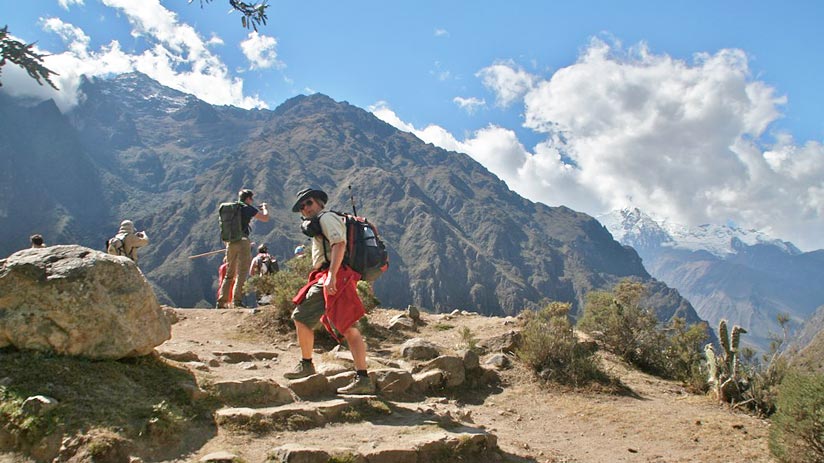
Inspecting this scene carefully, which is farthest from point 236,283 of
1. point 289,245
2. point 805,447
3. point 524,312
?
point 289,245

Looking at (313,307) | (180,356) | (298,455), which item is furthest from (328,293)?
(180,356)

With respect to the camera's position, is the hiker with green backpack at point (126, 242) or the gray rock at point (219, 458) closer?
the gray rock at point (219, 458)

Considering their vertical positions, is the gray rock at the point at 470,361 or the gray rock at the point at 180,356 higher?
the gray rock at the point at 470,361

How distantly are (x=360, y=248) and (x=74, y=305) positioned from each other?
293 cm

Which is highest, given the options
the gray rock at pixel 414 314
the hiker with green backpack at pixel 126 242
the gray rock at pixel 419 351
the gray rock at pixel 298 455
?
the hiker with green backpack at pixel 126 242

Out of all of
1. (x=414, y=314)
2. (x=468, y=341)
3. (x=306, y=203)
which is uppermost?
(x=306, y=203)

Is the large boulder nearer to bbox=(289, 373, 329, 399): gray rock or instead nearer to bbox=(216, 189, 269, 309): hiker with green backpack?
bbox=(289, 373, 329, 399): gray rock

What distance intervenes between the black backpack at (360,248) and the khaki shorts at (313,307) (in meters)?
0.41

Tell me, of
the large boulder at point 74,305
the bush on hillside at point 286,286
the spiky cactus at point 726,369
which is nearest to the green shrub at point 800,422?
the spiky cactus at point 726,369

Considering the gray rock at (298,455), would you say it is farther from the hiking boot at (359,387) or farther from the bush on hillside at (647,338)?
the bush on hillside at (647,338)

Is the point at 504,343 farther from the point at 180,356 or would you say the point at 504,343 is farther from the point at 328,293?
the point at 180,356

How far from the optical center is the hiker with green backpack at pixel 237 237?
11.5 metres

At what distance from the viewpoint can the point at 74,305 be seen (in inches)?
204

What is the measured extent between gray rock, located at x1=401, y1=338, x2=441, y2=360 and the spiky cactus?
462 cm
